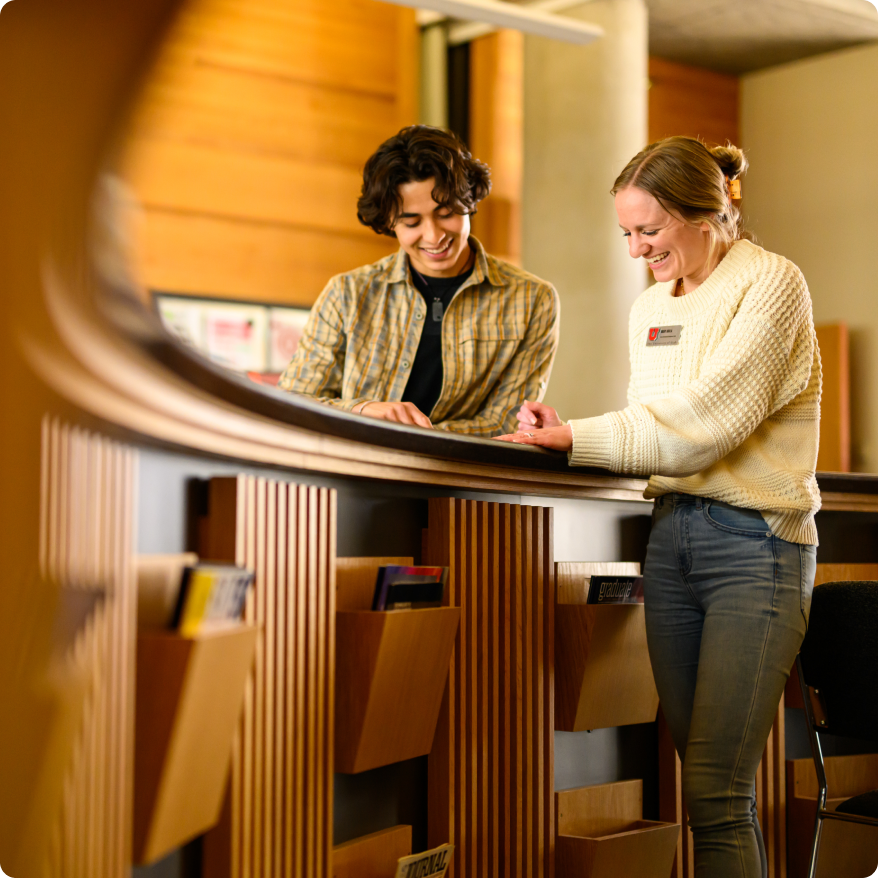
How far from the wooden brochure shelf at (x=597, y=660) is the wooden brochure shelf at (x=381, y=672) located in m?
0.40

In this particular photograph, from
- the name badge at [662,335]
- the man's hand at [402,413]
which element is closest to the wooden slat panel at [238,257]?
the man's hand at [402,413]

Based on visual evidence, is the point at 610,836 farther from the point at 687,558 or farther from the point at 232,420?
the point at 232,420

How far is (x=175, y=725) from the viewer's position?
115cm

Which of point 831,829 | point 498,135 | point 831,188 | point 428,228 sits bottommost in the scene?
point 831,829

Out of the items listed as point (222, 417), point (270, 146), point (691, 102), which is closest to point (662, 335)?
point (222, 417)

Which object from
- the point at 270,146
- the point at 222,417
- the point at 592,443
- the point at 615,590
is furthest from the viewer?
the point at 270,146

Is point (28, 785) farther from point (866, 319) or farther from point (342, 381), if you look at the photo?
point (866, 319)

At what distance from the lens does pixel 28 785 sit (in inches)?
41.6

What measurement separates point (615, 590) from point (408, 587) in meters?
0.63

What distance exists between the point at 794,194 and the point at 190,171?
3.58 meters

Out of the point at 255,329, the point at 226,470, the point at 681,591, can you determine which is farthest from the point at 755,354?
the point at 255,329

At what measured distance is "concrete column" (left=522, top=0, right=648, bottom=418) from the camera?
5.30 m

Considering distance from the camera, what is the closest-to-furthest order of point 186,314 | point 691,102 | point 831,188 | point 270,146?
point 186,314, point 270,146, point 831,188, point 691,102

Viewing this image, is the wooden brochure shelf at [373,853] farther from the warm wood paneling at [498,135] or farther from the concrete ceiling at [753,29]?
the concrete ceiling at [753,29]
